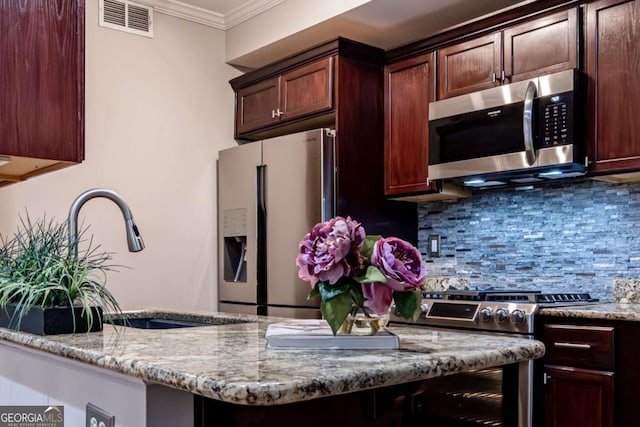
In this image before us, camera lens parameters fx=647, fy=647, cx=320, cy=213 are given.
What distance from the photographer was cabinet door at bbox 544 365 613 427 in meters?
2.40

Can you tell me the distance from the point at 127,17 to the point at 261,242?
5.24ft

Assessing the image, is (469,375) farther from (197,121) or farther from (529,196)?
(197,121)

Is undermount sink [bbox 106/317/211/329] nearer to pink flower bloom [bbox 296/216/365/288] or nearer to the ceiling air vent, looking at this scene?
pink flower bloom [bbox 296/216/365/288]

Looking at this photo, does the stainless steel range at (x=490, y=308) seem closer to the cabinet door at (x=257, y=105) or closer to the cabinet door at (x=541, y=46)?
the cabinet door at (x=541, y=46)

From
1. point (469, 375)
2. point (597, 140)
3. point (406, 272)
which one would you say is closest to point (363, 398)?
point (406, 272)

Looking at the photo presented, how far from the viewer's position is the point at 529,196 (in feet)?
10.8

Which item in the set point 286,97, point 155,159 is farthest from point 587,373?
point 155,159

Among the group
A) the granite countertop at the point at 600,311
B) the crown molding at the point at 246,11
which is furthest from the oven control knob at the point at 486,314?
the crown molding at the point at 246,11

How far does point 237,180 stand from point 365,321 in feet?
9.32

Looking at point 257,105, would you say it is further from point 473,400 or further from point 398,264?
point 398,264

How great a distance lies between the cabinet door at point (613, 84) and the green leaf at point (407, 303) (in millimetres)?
1682

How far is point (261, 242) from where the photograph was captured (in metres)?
3.83

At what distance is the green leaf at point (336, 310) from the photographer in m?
1.26

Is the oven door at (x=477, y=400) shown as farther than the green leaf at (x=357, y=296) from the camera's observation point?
Yes
